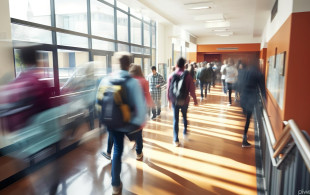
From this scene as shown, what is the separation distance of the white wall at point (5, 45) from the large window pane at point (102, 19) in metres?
2.53

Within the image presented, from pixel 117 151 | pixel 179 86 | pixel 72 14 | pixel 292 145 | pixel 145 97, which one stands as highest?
pixel 72 14

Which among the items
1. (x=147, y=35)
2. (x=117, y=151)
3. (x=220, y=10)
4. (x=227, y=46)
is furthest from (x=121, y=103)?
(x=227, y=46)

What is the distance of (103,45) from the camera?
631 cm

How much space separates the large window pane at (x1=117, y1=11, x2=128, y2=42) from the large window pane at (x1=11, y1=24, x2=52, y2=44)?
2925 mm

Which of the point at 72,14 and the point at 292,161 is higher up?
the point at 72,14

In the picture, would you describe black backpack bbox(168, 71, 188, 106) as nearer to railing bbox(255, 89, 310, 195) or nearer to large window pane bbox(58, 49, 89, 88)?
railing bbox(255, 89, 310, 195)

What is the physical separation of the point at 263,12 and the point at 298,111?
19.4 ft

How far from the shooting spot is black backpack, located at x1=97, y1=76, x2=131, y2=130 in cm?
244

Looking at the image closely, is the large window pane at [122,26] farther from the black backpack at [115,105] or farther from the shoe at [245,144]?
the black backpack at [115,105]

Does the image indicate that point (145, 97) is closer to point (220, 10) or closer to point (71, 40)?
point (71, 40)

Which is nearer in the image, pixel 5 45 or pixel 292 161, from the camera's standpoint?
pixel 292 161

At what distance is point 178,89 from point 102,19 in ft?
11.7

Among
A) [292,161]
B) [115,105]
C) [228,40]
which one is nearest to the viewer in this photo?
[292,161]

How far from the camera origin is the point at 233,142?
4.57 metres
